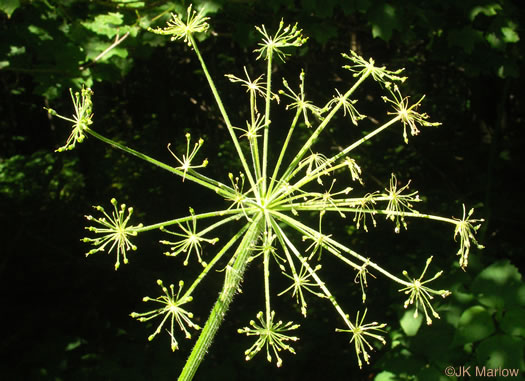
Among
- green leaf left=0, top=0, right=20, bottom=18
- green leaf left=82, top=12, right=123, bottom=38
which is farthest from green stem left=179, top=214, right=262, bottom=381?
green leaf left=82, top=12, right=123, bottom=38

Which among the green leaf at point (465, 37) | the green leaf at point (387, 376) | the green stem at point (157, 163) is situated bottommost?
the green stem at point (157, 163)

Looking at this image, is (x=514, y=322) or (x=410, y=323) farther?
(x=410, y=323)

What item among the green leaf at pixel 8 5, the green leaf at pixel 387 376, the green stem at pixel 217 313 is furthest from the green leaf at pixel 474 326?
the green leaf at pixel 8 5

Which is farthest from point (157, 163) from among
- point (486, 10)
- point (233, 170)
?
point (233, 170)

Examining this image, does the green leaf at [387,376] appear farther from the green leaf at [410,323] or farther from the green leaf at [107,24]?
the green leaf at [107,24]

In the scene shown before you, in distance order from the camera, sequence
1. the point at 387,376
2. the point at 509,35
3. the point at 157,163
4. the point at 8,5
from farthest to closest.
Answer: the point at 509,35 → the point at 387,376 → the point at 8,5 → the point at 157,163

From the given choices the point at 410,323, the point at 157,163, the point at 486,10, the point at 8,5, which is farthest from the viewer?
the point at 486,10

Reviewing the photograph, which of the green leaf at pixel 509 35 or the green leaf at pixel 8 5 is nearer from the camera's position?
the green leaf at pixel 8 5

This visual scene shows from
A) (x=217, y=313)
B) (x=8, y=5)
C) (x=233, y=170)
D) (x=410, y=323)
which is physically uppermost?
(x=233, y=170)

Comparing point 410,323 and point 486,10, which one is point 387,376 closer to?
point 410,323
